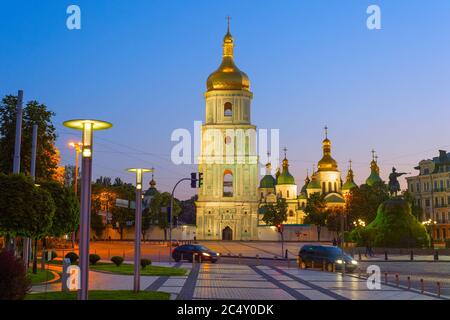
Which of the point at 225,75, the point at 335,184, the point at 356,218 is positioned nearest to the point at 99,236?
the point at 225,75

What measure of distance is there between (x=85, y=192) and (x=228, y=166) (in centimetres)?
9118

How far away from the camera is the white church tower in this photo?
105 meters

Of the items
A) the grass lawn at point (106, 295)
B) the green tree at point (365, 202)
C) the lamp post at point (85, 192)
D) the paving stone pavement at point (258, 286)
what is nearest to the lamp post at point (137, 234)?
the grass lawn at point (106, 295)

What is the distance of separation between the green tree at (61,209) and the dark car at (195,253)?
14.6m

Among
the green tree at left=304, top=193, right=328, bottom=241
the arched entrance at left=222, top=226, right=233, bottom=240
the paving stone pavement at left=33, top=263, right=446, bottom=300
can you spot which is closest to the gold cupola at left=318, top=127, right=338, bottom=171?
the green tree at left=304, top=193, right=328, bottom=241

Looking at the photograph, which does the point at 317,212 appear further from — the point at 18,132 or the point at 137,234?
the point at 137,234

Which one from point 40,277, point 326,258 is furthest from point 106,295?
point 326,258

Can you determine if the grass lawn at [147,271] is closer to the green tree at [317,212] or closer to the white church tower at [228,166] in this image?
the white church tower at [228,166]

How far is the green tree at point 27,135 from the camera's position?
133ft

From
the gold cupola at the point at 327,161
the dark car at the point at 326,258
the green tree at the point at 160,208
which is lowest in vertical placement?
the dark car at the point at 326,258

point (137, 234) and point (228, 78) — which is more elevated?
point (228, 78)

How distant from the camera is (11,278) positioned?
16031mm

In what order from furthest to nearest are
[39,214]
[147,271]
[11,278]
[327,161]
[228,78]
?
[327,161] < [228,78] < [147,271] < [39,214] < [11,278]
